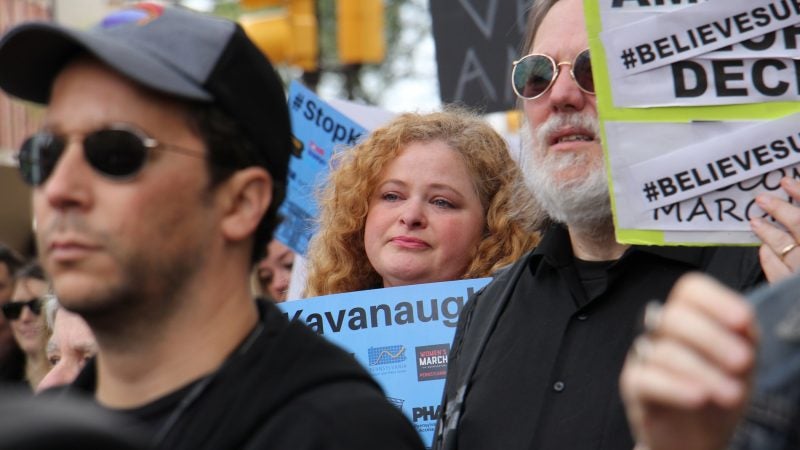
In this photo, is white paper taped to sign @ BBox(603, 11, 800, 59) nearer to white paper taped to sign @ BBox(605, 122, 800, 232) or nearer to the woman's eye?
white paper taped to sign @ BBox(605, 122, 800, 232)

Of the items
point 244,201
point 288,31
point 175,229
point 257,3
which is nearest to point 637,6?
point 244,201

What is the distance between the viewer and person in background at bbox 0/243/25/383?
6492mm

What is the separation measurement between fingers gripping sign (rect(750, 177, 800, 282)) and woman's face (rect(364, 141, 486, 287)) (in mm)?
1566

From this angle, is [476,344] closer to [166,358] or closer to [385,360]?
[385,360]

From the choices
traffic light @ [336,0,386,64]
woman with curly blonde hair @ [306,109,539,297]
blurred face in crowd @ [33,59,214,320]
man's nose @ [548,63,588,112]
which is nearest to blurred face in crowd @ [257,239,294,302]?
woman with curly blonde hair @ [306,109,539,297]

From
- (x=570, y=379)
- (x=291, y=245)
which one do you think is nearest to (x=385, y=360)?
(x=570, y=379)

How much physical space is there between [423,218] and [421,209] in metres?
0.03

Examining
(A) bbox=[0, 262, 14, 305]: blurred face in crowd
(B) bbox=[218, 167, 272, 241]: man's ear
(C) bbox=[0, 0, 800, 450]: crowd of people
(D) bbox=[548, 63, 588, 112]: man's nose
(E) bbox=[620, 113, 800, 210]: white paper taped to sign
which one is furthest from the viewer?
(A) bbox=[0, 262, 14, 305]: blurred face in crowd

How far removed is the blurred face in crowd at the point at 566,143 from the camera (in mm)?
3486

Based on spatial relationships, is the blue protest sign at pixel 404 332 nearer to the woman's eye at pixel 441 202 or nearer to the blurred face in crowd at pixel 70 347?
the woman's eye at pixel 441 202

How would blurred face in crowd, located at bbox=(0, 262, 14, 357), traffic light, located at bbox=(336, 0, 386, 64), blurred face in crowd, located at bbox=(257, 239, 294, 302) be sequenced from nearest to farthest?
blurred face in crowd, located at bbox=(257, 239, 294, 302) < blurred face in crowd, located at bbox=(0, 262, 14, 357) < traffic light, located at bbox=(336, 0, 386, 64)

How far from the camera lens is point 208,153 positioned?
7.56 ft

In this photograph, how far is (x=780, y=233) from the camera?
2.79m

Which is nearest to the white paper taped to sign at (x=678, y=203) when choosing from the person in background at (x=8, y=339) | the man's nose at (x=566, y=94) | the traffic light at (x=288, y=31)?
the man's nose at (x=566, y=94)
